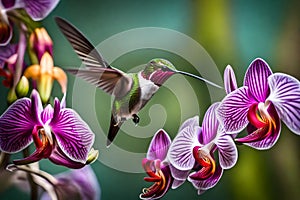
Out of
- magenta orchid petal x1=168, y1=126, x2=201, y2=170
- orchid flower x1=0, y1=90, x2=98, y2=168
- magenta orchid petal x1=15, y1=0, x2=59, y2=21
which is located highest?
magenta orchid petal x1=15, y1=0, x2=59, y2=21

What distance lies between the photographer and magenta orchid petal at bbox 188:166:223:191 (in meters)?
0.51

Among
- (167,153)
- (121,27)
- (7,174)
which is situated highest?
(121,27)

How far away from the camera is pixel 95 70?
496 millimetres

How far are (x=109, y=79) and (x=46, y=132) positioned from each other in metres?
0.09

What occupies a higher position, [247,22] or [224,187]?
[247,22]

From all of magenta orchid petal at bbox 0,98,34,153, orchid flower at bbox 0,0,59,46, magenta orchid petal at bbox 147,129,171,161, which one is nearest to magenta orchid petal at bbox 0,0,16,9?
orchid flower at bbox 0,0,59,46

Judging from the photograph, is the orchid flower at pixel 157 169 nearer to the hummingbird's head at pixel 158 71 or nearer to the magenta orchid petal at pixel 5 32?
the hummingbird's head at pixel 158 71

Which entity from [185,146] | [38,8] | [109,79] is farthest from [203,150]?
[38,8]

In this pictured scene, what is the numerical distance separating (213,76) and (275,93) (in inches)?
2.7

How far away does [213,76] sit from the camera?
1.65ft

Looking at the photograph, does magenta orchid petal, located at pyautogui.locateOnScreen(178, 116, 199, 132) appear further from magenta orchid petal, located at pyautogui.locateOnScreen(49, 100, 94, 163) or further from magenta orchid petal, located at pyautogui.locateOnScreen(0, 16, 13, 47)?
magenta orchid petal, located at pyautogui.locateOnScreen(0, 16, 13, 47)

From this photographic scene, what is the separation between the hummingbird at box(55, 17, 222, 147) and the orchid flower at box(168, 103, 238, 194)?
0.05 m

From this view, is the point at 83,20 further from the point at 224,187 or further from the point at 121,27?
the point at 224,187

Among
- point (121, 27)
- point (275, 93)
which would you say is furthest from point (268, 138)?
point (121, 27)
